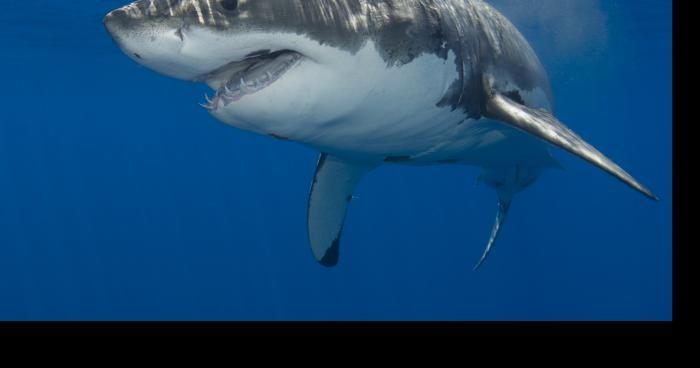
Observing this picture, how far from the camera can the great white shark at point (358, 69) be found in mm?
2715

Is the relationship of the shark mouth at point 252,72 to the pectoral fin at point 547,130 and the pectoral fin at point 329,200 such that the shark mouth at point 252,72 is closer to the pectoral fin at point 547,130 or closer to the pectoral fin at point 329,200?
the pectoral fin at point 547,130

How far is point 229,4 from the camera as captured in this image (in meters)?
2.70

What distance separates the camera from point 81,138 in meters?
67.8

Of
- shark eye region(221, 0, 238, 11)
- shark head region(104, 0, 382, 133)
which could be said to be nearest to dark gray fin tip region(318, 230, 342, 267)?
shark head region(104, 0, 382, 133)

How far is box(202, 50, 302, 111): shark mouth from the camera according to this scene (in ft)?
9.80

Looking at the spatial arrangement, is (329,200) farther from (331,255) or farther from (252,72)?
(252,72)

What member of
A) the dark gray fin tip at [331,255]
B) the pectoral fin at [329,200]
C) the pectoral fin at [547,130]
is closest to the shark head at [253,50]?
the pectoral fin at [547,130]

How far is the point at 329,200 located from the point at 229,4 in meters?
4.35

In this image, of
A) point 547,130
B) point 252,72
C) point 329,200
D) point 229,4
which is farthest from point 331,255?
point 229,4

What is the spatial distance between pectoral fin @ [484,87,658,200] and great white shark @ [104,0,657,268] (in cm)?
1
